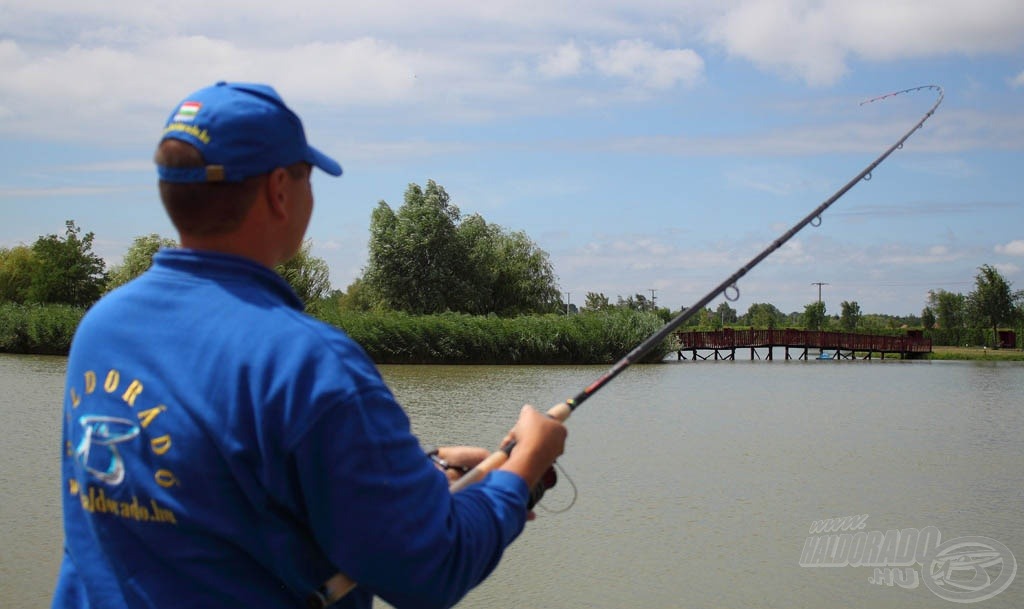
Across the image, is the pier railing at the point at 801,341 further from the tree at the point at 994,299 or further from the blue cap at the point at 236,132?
the blue cap at the point at 236,132

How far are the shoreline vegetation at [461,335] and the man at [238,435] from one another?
2586 centimetres

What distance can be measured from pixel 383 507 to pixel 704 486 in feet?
27.6

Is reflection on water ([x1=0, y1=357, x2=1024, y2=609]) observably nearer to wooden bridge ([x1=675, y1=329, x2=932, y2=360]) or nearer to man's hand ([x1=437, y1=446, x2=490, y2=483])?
man's hand ([x1=437, y1=446, x2=490, y2=483])

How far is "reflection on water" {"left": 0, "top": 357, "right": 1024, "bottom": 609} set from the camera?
243 inches

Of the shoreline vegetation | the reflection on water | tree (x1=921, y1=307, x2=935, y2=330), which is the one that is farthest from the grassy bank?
tree (x1=921, y1=307, x2=935, y2=330)

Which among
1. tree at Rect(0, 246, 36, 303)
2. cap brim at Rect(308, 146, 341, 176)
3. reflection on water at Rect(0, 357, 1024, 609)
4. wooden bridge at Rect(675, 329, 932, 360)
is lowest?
reflection on water at Rect(0, 357, 1024, 609)

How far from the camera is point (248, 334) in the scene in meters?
1.19

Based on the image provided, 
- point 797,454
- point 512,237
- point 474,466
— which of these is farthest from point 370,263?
point 474,466

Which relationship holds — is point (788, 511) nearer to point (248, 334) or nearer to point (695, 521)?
point (695, 521)

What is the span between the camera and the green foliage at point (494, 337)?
2759 centimetres

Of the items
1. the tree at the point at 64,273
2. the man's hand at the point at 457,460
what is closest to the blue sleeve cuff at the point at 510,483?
the man's hand at the point at 457,460

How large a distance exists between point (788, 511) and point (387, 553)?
25.2 ft

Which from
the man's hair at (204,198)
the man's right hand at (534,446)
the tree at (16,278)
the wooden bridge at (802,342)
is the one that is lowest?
the wooden bridge at (802,342)

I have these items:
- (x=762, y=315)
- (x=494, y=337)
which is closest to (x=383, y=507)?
(x=494, y=337)
